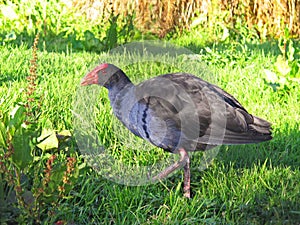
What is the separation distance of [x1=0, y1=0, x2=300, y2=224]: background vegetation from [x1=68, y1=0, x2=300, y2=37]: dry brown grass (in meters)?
0.03

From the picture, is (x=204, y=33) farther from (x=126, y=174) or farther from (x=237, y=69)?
(x=126, y=174)

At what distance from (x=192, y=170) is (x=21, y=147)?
1519 mm

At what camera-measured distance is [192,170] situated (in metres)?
3.89

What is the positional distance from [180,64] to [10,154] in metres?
3.20

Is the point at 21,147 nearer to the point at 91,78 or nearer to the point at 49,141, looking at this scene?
the point at 49,141

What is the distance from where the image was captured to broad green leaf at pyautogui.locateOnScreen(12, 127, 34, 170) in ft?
8.88

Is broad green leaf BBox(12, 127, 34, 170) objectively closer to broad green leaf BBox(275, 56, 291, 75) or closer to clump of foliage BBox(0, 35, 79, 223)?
clump of foliage BBox(0, 35, 79, 223)

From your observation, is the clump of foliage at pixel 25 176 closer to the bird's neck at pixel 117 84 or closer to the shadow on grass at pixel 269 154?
the bird's neck at pixel 117 84

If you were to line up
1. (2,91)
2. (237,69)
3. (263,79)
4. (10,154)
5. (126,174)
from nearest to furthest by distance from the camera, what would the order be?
(10,154), (126,174), (2,91), (263,79), (237,69)

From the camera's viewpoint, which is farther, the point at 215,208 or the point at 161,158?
the point at 161,158

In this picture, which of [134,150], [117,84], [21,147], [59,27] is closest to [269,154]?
[134,150]

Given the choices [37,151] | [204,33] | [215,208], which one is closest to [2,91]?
[37,151]

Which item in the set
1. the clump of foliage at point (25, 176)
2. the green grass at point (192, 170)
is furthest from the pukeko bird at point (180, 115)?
the clump of foliage at point (25, 176)

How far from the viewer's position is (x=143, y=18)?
891cm
